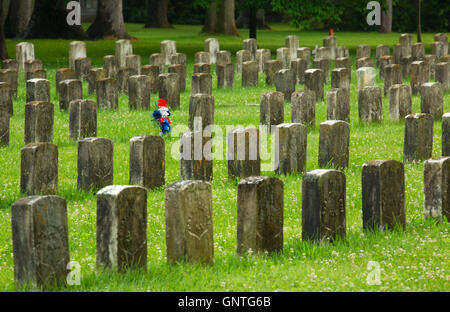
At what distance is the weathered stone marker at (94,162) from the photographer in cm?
932

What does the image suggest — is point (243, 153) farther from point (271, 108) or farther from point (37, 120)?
point (37, 120)

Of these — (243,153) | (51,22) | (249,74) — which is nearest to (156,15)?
(51,22)

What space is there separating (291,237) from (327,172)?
2.94ft

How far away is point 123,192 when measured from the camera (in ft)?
20.1

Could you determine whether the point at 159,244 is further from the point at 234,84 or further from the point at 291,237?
the point at 234,84

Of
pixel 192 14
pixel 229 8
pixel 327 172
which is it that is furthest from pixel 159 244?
pixel 192 14

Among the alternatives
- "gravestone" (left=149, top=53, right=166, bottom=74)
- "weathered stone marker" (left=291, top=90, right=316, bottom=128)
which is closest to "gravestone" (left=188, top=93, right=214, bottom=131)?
"weathered stone marker" (left=291, top=90, right=316, bottom=128)

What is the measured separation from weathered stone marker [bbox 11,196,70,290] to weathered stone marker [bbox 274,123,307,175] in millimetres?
4382

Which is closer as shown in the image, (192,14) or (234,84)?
(234,84)

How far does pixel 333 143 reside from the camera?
10289 millimetres

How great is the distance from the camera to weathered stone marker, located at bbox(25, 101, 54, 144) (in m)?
12.1

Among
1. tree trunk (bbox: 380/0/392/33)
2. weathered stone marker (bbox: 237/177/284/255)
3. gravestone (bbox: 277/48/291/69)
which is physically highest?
weathered stone marker (bbox: 237/177/284/255)

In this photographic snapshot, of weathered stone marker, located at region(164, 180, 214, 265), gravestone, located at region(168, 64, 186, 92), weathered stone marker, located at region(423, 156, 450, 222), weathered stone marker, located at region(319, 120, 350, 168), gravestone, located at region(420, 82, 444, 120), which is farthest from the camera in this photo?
gravestone, located at region(168, 64, 186, 92)

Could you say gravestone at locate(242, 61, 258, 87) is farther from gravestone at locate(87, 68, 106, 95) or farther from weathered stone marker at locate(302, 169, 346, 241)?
weathered stone marker at locate(302, 169, 346, 241)
